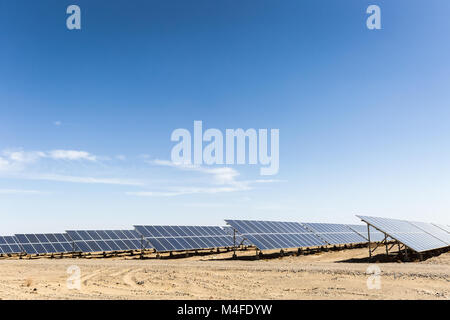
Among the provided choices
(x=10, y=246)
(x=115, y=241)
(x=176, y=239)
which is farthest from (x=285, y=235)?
(x=10, y=246)

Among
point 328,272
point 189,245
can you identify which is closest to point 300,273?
point 328,272

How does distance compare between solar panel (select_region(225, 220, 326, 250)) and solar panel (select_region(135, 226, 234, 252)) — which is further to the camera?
solar panel (select_region(135, 226, 234, 252))

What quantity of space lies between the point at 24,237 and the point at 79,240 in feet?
21.1

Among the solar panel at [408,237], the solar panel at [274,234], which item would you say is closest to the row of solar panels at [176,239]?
the solar panel at [274,234]

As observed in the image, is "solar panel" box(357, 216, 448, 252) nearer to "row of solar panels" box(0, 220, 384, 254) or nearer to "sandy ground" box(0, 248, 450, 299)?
"sandy ground" box(0, 248, 450, 299)

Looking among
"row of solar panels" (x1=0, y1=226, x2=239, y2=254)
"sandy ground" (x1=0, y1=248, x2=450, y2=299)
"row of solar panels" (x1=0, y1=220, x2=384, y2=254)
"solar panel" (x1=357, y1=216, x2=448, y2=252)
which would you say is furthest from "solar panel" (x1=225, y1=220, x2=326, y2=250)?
"sandy ground" (x1=0, y1=248, x2=450, y2=299)

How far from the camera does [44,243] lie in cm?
→ 3822

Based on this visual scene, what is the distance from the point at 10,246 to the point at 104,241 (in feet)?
32.3

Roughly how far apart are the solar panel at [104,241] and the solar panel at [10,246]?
539 cm

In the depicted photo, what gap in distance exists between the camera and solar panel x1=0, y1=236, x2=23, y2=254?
37.7 meters

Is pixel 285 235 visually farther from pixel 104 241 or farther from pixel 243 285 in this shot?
pixel 243 285

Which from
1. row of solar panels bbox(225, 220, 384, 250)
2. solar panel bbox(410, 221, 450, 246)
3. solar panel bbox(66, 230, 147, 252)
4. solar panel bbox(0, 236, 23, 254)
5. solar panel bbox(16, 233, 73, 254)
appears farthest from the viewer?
solar panel bbox(0, 236, 23, 254)
